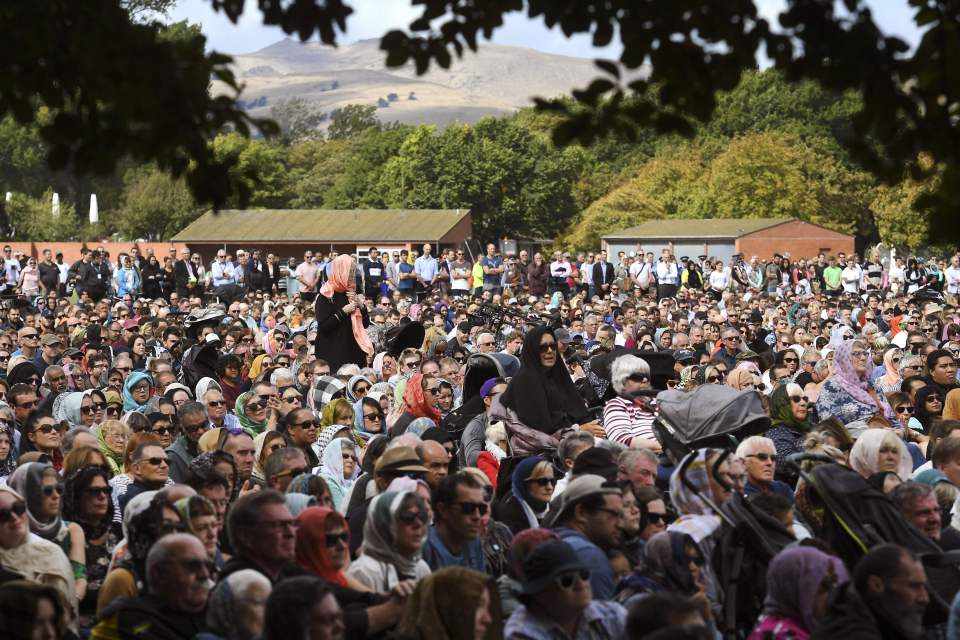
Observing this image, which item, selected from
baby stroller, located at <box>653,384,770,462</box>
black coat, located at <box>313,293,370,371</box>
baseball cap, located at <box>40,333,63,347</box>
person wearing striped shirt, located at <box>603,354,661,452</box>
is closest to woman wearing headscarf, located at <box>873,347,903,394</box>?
person wearing striped shirt, located at <box>603,354,661,452</box>

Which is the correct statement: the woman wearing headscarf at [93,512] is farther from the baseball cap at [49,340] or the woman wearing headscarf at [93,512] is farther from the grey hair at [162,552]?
the baseball cap at [49,340]

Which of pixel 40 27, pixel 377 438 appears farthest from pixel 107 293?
pixel 40 27

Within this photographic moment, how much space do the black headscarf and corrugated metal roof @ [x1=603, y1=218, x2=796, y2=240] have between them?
2260 inches

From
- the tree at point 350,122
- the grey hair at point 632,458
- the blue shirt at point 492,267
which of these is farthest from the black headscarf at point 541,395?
the tree at point 350,122

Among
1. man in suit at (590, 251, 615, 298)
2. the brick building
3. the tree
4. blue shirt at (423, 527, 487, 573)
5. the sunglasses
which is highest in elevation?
the tree

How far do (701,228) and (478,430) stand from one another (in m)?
59.3

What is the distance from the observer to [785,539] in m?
7.03

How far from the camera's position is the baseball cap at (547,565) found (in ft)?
19.3

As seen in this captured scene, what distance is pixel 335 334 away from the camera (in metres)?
17.7

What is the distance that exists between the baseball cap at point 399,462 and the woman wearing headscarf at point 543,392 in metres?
2.23

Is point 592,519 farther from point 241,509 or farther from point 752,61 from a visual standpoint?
point 752,61

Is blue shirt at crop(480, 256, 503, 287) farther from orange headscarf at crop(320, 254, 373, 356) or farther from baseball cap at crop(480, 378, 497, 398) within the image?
baseball cap at crop(480, 378, 497, 398)

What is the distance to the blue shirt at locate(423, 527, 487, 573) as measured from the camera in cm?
700

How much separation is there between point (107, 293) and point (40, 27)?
27775 mm
